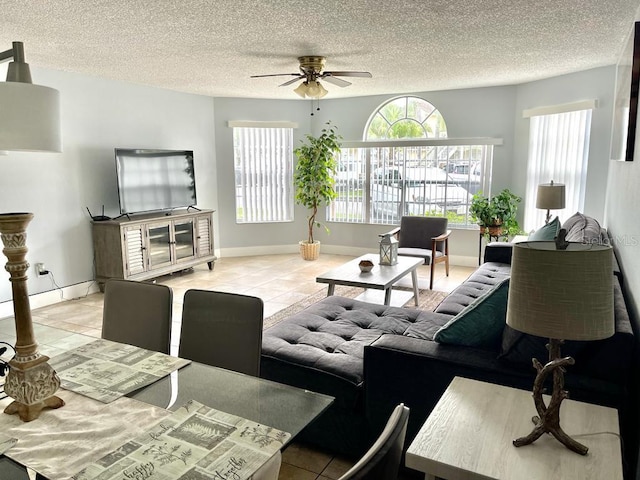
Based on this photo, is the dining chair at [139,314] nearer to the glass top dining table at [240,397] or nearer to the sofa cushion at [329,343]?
the glass top dining table at [240,397]

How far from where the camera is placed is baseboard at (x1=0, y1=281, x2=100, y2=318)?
14.0 feet

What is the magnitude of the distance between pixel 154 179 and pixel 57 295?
1656mm

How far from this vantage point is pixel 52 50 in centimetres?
387

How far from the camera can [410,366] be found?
198cm

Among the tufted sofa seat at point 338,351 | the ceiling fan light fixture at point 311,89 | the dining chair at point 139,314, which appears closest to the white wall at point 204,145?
the ceiling fan light fixture at point 311,89

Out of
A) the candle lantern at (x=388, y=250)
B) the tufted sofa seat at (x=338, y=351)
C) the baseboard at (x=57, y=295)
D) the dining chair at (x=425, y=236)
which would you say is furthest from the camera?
the dining chair at (x=425, y=236)

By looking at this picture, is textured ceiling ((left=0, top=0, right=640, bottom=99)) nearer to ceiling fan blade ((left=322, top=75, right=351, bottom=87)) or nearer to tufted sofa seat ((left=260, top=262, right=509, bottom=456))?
ceiling fan blade ((left=322, top=75, right=351, bottom=87))

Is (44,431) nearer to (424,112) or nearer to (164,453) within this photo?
(164,453)

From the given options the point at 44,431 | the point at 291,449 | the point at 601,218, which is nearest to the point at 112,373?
the point at 44,431

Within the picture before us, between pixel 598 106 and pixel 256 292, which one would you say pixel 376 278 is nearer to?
pixel 256 292

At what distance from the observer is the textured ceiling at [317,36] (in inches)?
113

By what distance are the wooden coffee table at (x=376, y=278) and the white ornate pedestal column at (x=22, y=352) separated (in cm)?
272

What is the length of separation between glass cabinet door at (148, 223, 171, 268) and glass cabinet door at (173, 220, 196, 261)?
145 mm

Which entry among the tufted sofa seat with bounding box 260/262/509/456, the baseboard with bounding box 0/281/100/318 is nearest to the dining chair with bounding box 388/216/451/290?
the tufted sofa seat with bounding box 260/262/509/456
